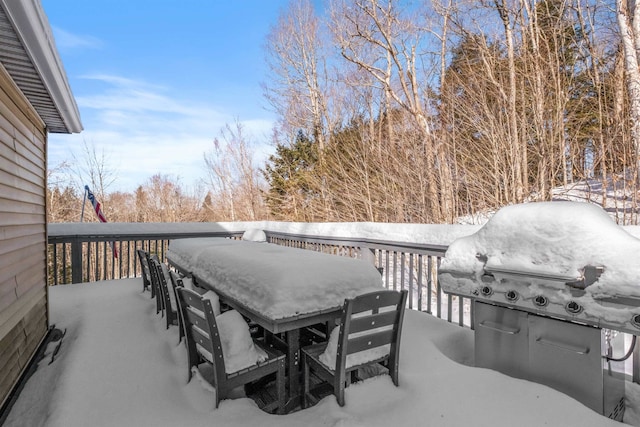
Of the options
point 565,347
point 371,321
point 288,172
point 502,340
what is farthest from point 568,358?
point 288,172

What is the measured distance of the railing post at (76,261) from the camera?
5262 mm

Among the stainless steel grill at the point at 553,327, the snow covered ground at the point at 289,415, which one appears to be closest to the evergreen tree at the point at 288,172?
the snow covered ground at the point at 289,415

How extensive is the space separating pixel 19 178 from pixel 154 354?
1871 millimetres

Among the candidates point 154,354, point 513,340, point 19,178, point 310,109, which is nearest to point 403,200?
point 513,340

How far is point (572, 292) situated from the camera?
5.74 feet

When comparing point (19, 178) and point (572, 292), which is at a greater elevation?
point (19, 178)

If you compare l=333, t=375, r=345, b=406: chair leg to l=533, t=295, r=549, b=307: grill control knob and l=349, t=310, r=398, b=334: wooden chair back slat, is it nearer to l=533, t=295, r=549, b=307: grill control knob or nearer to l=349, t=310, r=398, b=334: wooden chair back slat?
l=349, t=310, r=398, b=334: wooden chair back slat

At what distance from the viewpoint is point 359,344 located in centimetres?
196

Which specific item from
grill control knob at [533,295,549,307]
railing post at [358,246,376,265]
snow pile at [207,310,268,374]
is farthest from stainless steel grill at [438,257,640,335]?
railing post at [358,246,376,265]

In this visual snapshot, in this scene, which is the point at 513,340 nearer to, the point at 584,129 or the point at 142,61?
the point at 584,129

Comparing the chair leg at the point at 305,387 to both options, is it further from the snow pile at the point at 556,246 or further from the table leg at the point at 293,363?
the snow pile at the point at 556,246

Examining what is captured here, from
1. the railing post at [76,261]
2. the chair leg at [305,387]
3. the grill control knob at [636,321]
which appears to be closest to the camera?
the grill control knob at [636,321]

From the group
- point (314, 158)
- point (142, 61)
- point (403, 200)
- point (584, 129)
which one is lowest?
point (403, 200)

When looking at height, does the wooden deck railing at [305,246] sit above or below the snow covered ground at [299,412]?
above
